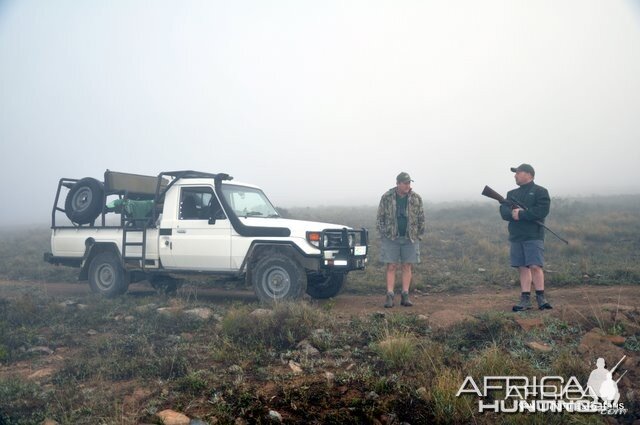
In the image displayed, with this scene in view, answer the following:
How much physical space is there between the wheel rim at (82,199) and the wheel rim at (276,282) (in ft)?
13.4

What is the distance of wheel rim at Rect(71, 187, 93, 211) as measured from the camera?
9.37 metres

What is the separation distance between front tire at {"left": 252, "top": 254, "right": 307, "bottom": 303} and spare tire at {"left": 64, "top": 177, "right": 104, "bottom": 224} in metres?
3.72

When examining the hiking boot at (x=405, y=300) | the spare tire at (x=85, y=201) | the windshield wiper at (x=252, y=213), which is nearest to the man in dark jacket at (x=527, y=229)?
the hiking boot at (x=405, y=300)

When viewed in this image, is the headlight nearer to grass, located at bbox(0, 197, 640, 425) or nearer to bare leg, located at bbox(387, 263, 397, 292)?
grass, located at bbox(0, 197, 640, 425)

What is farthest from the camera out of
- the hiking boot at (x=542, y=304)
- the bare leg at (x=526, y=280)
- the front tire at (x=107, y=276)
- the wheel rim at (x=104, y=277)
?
the wheel rim at (x=104, y=277)

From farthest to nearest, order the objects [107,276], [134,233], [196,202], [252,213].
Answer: [107,276], [134,233], [196,202], [252,213]

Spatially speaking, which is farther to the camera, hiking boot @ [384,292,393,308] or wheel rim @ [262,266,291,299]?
wheel rim @ [262,266,291,299]

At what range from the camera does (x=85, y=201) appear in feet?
30.9

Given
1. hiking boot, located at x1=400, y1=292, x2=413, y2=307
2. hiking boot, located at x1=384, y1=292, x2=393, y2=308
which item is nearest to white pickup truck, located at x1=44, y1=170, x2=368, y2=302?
hiking boot, located at x1=384, y1=292, x2=393, y2=308

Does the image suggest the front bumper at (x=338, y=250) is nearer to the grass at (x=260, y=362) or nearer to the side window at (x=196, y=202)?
the grass at (x=260, y=362)

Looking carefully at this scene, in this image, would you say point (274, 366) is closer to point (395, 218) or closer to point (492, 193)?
point (395, 218)

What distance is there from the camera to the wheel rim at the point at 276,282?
7574mm

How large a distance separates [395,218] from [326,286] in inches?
76.4

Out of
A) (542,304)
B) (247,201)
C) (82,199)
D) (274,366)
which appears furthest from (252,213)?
(542,304)
